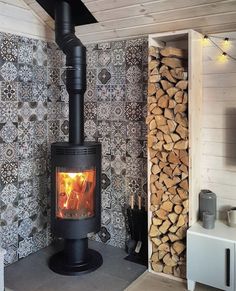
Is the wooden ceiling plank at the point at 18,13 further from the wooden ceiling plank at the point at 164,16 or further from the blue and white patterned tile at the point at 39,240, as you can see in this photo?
the blue and white patterned tile at the point at 39,240

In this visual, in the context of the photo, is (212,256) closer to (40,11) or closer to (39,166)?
(39,166)

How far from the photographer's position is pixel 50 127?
10.8ft

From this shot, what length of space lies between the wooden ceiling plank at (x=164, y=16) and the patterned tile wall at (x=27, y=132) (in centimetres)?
52

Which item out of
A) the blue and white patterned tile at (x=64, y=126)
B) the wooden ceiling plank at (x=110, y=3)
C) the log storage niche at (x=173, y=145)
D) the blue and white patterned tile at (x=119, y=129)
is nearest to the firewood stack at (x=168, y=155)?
the log storage niche at (x=173, y=145)

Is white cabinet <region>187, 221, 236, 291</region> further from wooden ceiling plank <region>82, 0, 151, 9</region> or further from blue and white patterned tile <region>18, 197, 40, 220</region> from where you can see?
wooden ceiling plank <region>82, 0, 151, 9</region>

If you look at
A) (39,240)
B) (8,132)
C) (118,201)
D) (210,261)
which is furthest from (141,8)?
(39,240)

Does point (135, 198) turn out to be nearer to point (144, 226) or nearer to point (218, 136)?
point (144, 226)

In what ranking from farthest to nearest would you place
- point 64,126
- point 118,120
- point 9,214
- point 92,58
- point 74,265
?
point 64,126 → point 92,58 → point 118,120 → point 9,214 → point 74,265

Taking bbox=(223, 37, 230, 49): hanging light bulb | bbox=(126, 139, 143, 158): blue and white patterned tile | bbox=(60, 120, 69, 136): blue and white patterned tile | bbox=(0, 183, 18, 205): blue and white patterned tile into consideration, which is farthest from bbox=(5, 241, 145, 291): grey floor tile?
bbox=(223, 37, 230, 49): hanging light bulb

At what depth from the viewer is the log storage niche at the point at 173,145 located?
2.55m

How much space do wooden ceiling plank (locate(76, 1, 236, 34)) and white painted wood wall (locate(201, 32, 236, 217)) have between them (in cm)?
27

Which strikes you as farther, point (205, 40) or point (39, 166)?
point (39, 166)

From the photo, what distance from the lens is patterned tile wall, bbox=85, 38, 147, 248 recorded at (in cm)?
300

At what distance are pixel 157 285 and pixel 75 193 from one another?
912 millimetres
